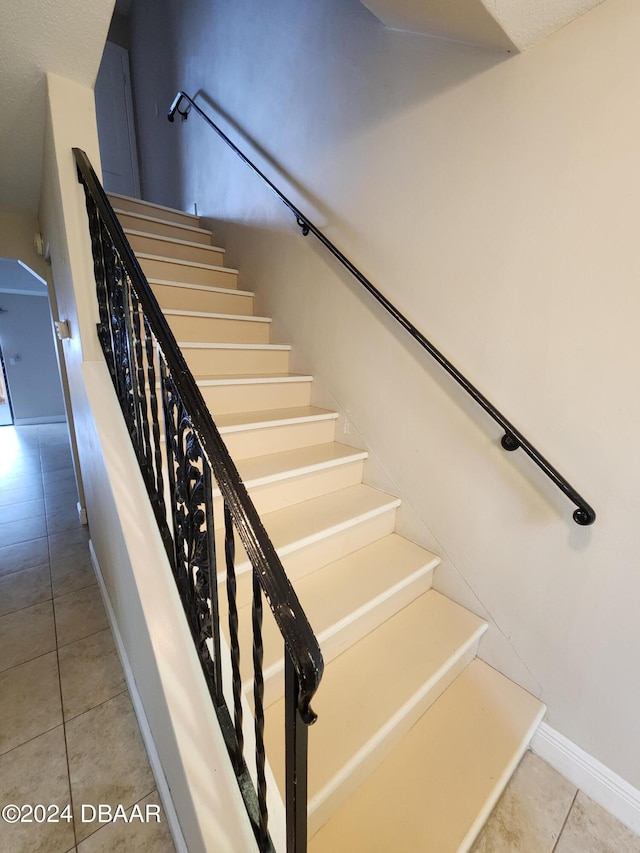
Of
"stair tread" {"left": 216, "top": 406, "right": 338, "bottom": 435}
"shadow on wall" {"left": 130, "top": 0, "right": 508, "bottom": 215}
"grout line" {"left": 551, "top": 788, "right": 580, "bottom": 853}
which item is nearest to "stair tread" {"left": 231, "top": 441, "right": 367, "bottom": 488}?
"stair tread" {"left": 216, "top": 406, "right": 338, "bottom": 435}

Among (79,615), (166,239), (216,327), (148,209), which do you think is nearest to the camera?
(79,615)

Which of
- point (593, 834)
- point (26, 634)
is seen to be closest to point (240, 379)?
point (26, 634)

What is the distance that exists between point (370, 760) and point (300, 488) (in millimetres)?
1005

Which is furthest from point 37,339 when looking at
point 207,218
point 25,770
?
point 25,770

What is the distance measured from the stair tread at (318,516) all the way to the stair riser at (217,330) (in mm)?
1210

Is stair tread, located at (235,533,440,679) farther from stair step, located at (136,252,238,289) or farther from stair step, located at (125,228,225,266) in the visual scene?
stair step, located at (125,228,225,266)

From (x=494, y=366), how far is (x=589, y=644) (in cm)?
104

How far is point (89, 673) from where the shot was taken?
5.57 feet

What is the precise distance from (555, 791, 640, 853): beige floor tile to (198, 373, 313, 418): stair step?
2.03 metres

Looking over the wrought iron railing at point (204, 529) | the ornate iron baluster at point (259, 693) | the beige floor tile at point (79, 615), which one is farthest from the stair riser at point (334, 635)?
the beige floor tile at point (79, 615)

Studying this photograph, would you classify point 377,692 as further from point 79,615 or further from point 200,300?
point 200,300

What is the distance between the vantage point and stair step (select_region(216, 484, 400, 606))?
140 centimetres

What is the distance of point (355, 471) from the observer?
1.98 metres

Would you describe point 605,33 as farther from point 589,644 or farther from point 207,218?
point 207,218
